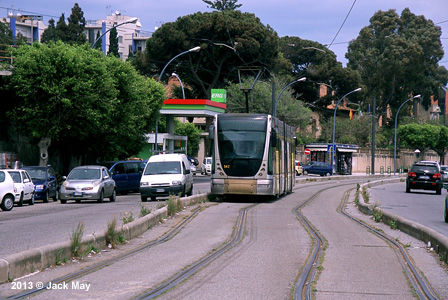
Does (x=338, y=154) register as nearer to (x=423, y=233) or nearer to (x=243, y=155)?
(x=243, y=155)

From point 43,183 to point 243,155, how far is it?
9.44m

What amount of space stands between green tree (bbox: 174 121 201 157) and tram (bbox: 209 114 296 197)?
164 feet

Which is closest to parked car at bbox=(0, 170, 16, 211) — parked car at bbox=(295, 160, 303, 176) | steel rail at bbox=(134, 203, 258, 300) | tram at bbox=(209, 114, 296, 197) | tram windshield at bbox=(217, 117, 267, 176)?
tram at bbox=(209, 114, 296, 197)

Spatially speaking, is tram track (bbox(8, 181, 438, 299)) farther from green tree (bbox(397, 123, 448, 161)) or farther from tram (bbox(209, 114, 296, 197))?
green tree (bbox(397, 123, 448, 161))

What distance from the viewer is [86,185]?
26.5 metres

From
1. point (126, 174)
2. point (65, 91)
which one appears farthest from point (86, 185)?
point (65, 91)

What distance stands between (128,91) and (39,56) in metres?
6.36

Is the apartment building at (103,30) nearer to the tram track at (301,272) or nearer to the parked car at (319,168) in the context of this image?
the parked car at (319,168)

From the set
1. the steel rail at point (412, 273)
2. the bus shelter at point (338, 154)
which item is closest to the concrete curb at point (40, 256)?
the steel rail at point (412, 273)

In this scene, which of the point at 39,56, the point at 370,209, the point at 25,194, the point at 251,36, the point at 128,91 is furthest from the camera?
the point at 251,36

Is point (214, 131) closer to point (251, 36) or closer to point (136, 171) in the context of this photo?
point (136, 171)

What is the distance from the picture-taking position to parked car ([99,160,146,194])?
33.1m

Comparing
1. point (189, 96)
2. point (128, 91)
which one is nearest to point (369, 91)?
point (189, 96)

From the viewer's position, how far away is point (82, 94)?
1293 inches
